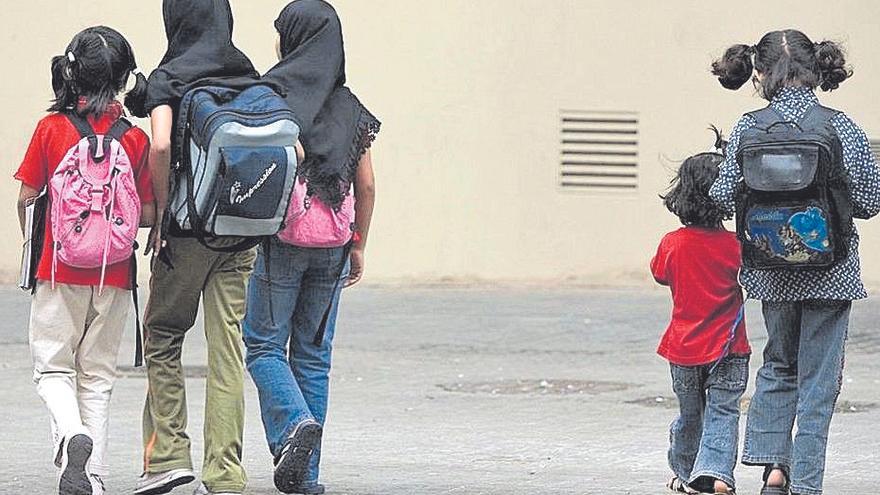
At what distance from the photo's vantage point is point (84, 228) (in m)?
6.29

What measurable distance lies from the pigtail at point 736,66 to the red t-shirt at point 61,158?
7.11ft

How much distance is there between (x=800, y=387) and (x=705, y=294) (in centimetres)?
58

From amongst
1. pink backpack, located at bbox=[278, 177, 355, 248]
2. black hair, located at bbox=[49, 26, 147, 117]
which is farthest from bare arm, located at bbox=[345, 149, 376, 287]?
black hair, located at bbox=[49, 26, 147, 117]

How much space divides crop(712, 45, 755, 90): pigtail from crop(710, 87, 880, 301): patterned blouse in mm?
209

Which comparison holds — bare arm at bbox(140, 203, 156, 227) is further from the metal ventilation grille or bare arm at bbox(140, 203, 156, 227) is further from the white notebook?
the metal ventilation grille

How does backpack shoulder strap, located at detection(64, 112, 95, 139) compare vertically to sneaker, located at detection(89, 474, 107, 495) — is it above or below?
above

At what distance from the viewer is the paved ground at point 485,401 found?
24.8 ft

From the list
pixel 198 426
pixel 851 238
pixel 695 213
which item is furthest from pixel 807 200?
pixel 198 426

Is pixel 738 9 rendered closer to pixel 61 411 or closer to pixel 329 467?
pixel 329 467

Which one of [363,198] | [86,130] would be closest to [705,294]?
[363,198]

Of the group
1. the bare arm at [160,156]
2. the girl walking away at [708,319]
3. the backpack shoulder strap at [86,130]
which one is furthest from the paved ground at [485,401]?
the backpack shoulder strap at [86,130]

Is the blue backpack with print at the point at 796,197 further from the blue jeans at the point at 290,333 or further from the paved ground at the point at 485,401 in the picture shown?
the blue jeans at the point at 290,333

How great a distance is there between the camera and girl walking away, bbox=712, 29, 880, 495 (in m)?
6.22

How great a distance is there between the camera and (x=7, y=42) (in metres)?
16.0
